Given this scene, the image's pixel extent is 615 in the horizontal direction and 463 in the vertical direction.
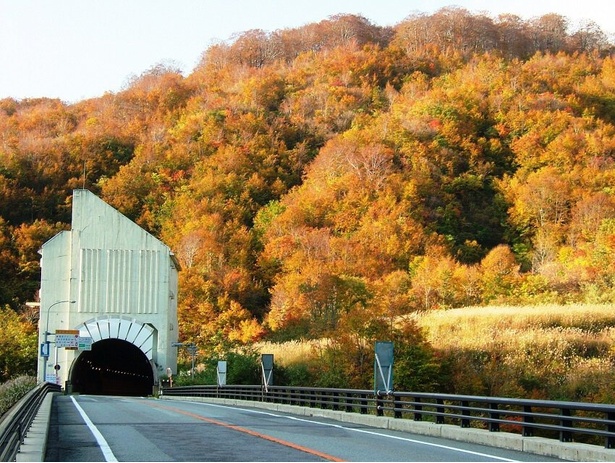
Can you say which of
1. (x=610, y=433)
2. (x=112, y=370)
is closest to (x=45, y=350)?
(x=112, y=370)

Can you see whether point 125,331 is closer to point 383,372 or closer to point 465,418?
point 383,372

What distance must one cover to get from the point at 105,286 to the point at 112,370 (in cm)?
3112

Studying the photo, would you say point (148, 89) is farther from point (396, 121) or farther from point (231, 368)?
point (231, 368)

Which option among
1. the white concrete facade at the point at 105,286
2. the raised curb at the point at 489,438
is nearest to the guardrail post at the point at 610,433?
the raised curb at the point at 489,438

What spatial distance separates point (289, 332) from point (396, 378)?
36012 millimetres

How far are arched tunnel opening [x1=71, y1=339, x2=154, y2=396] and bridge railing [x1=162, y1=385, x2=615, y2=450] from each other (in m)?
21.1

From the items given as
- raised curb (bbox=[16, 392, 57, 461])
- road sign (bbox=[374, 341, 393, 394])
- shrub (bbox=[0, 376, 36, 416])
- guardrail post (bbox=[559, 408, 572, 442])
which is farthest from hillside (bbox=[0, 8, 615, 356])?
guardrail post (bbox=[559, 408, 572, 442])

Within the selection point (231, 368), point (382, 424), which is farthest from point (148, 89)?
point (382, 424)

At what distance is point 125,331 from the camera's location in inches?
2489

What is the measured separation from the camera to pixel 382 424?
21.7 meters

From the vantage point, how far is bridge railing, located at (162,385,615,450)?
14568mm

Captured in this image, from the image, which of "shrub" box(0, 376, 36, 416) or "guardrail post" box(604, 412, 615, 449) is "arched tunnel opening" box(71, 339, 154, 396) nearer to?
"shrub" box(0, 376, 36, 416)

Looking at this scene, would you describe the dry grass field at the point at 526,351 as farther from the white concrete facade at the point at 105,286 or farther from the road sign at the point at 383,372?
the road sign at the point at 383,372

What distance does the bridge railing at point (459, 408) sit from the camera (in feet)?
47.8
